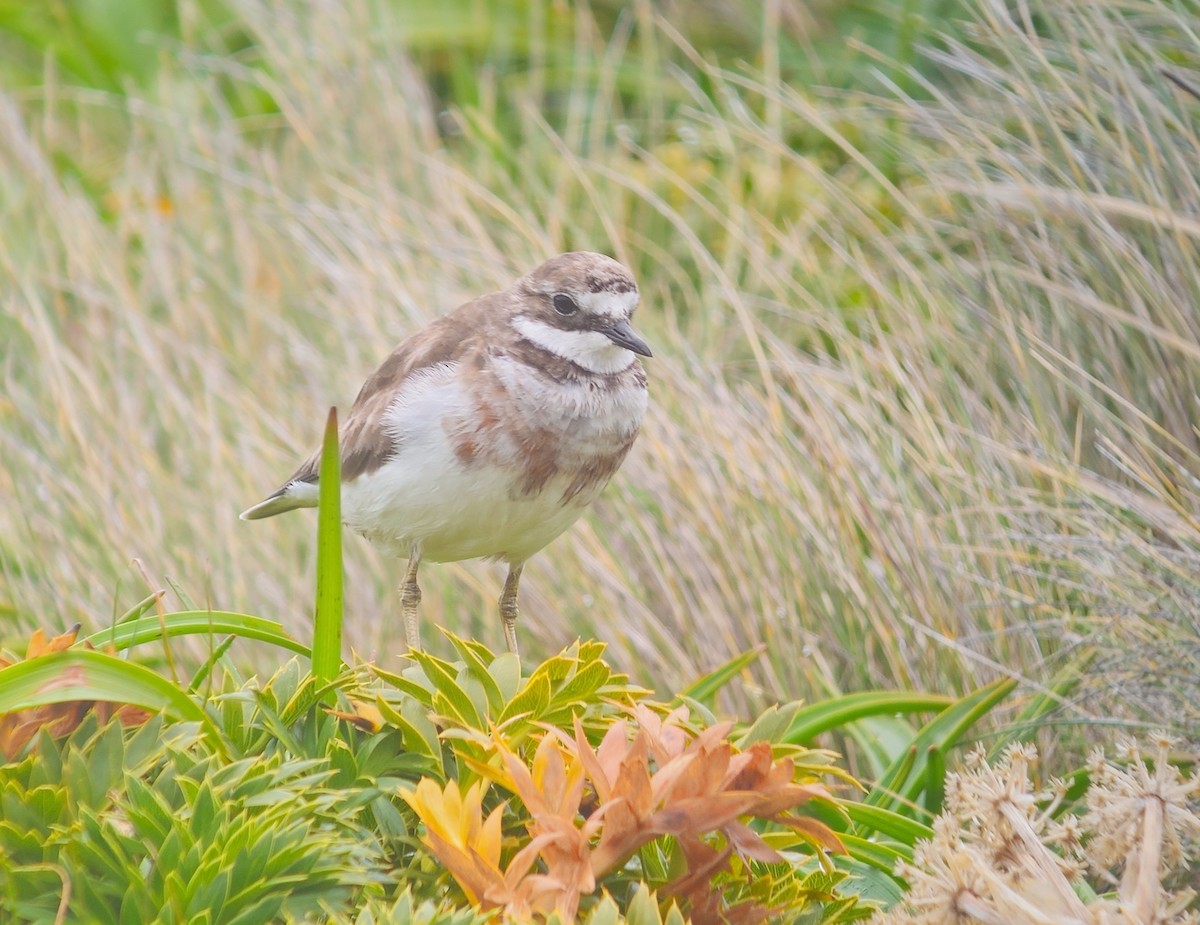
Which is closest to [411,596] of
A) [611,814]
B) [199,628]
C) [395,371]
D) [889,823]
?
[395,371]

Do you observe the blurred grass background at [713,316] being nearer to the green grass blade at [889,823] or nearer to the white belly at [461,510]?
the green grass blade at [889,823]

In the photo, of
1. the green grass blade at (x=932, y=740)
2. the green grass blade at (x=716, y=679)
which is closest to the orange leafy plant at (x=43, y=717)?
the green grass blade at (x=716, y=679)

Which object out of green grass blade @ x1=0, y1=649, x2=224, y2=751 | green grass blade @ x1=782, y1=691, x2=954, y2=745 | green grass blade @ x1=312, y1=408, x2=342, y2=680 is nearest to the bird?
green grass blade @ x1=782, y1=691, x2=954, y2=745

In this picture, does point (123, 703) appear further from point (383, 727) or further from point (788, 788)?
point (788, 788)

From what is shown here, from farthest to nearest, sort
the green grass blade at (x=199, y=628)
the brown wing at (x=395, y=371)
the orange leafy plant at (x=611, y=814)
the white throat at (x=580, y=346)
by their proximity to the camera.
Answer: the brown wing at (x=395, y=371), the white throat at (x=580, y=346), the green grass blade at (x=199, y=628), the orange leafy plant at (x=611, y=814)

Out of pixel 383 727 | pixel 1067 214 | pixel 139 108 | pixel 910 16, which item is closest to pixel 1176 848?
pixel 383 727

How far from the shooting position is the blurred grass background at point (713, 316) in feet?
Answer: 11.6

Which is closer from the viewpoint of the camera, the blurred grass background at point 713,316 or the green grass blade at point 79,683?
the green grass blade at point 79,683

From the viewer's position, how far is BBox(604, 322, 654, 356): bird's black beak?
3.04m

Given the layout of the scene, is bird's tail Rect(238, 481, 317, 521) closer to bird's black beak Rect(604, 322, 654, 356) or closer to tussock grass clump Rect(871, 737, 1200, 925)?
bird's black beak Rect(604, 322, 654, 356)

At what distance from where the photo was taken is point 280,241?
6004 mm

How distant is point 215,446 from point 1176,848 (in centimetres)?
341

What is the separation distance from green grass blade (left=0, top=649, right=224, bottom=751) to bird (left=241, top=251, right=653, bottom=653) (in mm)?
1077

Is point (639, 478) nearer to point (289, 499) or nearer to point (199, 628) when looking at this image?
point (289, 499)
